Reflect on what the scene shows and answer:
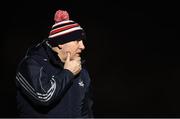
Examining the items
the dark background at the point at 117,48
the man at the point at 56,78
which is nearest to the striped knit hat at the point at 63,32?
the man at the point at 56,78

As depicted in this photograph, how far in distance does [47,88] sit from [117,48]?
2.90m

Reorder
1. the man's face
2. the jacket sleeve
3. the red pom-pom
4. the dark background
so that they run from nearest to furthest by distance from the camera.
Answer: the jacket sleeve → the man's face → the red pom-pom → the dark background

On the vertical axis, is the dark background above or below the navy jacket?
below

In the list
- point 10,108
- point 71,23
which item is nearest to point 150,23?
point 10,108

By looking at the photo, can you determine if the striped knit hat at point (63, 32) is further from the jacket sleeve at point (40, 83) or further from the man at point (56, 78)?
the jacket sleeve at point (40, 83)

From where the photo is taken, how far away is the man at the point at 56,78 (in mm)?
2336

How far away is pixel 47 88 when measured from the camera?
7.60 feet

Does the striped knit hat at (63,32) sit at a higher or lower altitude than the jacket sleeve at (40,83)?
higher

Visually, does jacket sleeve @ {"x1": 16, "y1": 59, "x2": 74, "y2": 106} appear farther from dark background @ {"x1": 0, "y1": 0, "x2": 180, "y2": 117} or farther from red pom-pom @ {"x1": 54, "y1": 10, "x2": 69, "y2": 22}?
dark background @ {"x1": 0, "y1": 0, "x2": 180, "y2": 117}

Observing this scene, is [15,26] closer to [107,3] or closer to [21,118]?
[107,3]

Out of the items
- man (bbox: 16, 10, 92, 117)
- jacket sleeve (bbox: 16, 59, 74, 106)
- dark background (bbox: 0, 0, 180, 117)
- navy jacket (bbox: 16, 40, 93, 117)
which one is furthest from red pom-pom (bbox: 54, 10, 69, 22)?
dark background (bbox: 0, 0, 180, 117)

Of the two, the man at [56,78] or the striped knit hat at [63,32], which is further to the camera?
the striped knit hat at [63,32]

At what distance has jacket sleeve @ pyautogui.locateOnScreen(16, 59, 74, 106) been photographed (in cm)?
232

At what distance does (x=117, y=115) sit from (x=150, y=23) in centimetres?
114
